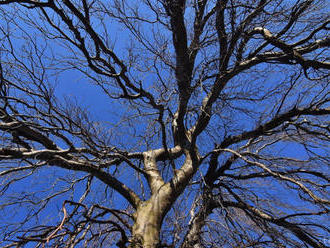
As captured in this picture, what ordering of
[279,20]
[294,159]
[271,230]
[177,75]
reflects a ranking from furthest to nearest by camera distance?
[294,159], [177,75], [271,230], [279,20]

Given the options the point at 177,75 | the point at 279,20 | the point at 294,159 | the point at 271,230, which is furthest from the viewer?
the point at 294,159

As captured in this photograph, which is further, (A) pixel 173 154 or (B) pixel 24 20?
(A) pixel 173 154

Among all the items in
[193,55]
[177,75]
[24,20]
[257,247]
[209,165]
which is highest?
[24,20]

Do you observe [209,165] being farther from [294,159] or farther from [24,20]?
[24,20]

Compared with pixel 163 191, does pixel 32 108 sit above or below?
above

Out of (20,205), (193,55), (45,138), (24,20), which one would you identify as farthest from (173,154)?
(24,20)

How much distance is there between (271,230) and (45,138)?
2946mm

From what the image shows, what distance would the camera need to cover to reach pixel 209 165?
3.75 m

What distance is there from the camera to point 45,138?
8.64 ft

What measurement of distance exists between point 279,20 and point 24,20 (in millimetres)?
3024

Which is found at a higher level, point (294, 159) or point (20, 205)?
point (20, 205)

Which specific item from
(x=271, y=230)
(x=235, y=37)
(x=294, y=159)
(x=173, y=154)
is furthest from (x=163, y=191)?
(x=294, y=159)

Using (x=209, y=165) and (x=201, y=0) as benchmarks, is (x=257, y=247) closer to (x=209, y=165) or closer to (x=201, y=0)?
(x=209, y=165)

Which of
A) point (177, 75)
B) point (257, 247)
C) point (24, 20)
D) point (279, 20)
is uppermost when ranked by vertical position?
point (24, 20)
